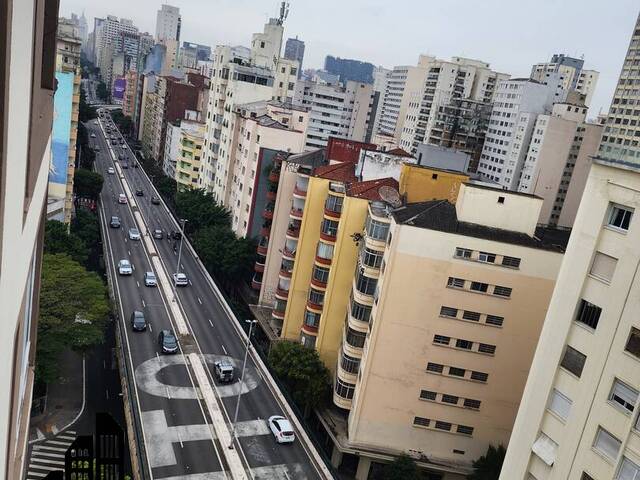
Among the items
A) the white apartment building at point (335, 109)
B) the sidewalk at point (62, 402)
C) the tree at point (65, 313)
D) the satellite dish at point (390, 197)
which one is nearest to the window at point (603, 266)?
the satellite dish at point (390, 197)

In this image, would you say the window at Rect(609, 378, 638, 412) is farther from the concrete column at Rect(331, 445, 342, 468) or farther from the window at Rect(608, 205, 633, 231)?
the concrete column at Rect(331, 445, 342, 468)

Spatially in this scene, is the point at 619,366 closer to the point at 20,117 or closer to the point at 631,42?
the point at 20,117

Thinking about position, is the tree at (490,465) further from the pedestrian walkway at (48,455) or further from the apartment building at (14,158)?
the apartment building at (14,158)

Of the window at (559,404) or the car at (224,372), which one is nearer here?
the window at (559,404)

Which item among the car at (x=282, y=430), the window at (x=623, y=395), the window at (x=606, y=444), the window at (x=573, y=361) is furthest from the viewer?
the car at (x=282, y=430)

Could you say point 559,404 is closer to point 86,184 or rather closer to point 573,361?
point 573,361

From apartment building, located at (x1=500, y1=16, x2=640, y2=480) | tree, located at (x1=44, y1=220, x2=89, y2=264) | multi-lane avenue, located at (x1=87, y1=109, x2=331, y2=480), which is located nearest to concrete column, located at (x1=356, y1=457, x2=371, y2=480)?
multi-lane avenue, located at (x1=87, y1=109, x2=331, y2=480)
